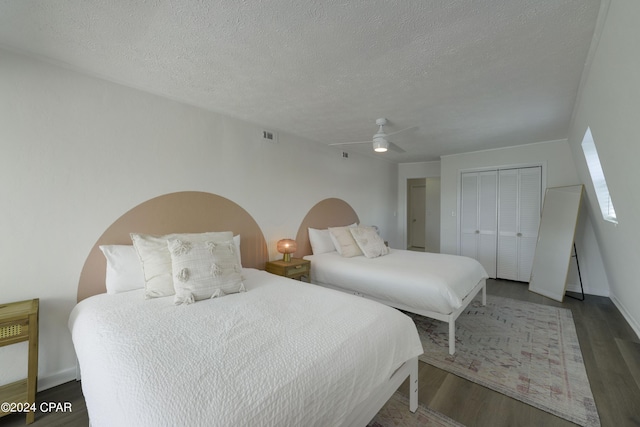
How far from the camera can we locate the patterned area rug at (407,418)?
5.29ft

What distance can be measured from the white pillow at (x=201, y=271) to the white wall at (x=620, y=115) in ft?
8.33

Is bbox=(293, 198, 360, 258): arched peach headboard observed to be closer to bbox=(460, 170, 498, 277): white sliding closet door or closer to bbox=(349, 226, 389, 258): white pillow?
bbox=(349, 226, 389, 258): white pillow

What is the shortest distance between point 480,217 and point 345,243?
2746mm

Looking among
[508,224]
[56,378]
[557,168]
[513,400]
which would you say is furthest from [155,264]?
[557,168]

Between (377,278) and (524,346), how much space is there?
1.44 meters

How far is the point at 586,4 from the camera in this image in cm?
133

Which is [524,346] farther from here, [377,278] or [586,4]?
[586,4]

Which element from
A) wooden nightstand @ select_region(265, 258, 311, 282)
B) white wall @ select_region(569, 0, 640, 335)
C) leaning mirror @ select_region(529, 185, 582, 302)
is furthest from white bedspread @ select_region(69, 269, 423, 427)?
leaning mirror @ select_region(529, 185, 582, 302)

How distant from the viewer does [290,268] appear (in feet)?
10.2

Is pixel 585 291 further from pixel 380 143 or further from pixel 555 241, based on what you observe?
pixel 380 143

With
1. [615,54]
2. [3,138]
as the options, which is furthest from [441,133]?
[3,138]

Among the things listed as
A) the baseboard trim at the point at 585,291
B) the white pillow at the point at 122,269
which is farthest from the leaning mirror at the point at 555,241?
the white pillow at the point at 122,269

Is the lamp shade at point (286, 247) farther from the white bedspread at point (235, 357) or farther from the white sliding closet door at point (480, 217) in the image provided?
the white sliding closet door at point (480, 217)

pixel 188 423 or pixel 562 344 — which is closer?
pixel 188 423
